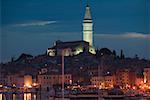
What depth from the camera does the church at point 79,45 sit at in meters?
36.2

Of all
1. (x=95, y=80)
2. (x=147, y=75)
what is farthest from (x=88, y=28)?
(x=147, y=75)

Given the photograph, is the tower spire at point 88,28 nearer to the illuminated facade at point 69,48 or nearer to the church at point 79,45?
the church at point 79,45

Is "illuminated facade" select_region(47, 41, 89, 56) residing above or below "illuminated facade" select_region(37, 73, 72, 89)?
above

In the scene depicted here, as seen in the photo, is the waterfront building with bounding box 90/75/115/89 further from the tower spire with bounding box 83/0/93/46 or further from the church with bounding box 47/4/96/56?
the tower spire with bounding box 83/0/93/46

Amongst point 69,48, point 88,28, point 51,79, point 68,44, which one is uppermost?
point 88,28

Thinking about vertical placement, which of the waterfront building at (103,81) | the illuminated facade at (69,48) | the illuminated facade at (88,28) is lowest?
the waterfront building at (103,81)

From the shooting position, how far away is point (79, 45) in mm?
36750

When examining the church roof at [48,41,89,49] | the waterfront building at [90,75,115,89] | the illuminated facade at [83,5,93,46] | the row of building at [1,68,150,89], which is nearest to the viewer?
the row of building at [1,68,150,89]

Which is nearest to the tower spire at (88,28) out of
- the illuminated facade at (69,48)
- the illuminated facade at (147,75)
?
the illuminated facade at (69,48)

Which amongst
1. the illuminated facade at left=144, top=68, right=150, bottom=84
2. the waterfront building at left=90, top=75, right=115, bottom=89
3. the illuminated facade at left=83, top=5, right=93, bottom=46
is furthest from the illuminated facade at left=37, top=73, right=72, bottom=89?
the illuminated facade at left=83, top=5, right=93, bottom=46

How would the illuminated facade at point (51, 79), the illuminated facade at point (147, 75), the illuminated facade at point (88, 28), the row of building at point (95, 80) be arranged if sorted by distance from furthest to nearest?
the illuminated facade at point (88, 28) → the illuminated facade at point (51, 79) → the row of building at point (95, 80) → the illuminated facade at point (147, 75)

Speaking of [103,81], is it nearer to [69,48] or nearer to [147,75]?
[147,75]

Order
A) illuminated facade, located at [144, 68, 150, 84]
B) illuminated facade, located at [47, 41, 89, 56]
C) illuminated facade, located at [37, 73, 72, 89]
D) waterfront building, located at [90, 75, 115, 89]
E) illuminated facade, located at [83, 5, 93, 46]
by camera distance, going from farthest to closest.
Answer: illuminated facade, located at [83, 5, 93, 46], illuminated facade, located at [47, 41, 89, 56], illuminated facade, located at [37, 73, 72, 89], waterfront building, located at [90, 75, 115, 89], illuminated facade, located at [144, 68, 150, 84]

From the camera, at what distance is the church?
36219mm
